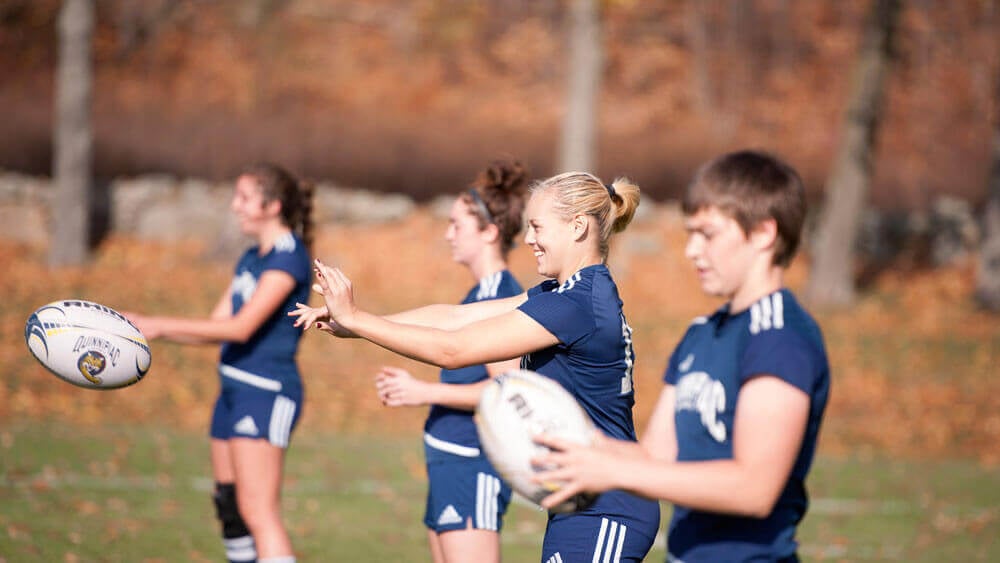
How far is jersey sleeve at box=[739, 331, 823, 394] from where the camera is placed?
8.92ft

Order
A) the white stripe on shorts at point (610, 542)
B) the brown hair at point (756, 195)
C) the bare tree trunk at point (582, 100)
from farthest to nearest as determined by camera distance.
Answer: the bare tree trunk at point (582, 100), the white stripe on shorts at point (610, 542), the brown hair at point (756, 195)

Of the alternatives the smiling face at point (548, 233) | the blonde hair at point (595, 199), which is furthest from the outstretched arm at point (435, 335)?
the blonde hair at point (595, 199)

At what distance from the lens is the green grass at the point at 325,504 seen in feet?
24.3

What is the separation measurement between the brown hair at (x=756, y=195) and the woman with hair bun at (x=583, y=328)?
70 centimetres

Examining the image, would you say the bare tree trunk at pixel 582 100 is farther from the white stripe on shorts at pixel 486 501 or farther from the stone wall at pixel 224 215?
the white stripe on shorts at pixel 486 501

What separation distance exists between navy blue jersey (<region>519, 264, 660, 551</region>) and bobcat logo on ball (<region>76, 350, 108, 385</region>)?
186 cm

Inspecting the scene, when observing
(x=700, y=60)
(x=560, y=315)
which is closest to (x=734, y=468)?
(x=560, y=315)

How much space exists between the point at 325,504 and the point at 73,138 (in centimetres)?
1063

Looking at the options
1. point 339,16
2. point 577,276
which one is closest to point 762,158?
point 577,276

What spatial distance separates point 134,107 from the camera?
76.1ft

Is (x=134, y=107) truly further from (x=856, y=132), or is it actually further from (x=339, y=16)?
(x=856, y=132)

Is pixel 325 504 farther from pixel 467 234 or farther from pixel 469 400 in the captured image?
pixel 469 400

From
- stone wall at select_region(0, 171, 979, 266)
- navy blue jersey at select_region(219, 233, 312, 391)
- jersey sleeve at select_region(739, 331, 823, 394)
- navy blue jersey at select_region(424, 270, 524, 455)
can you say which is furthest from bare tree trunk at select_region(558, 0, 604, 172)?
jersey sleeve at select_region(739, 331, 823, 394)

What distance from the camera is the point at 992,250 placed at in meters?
17.9
